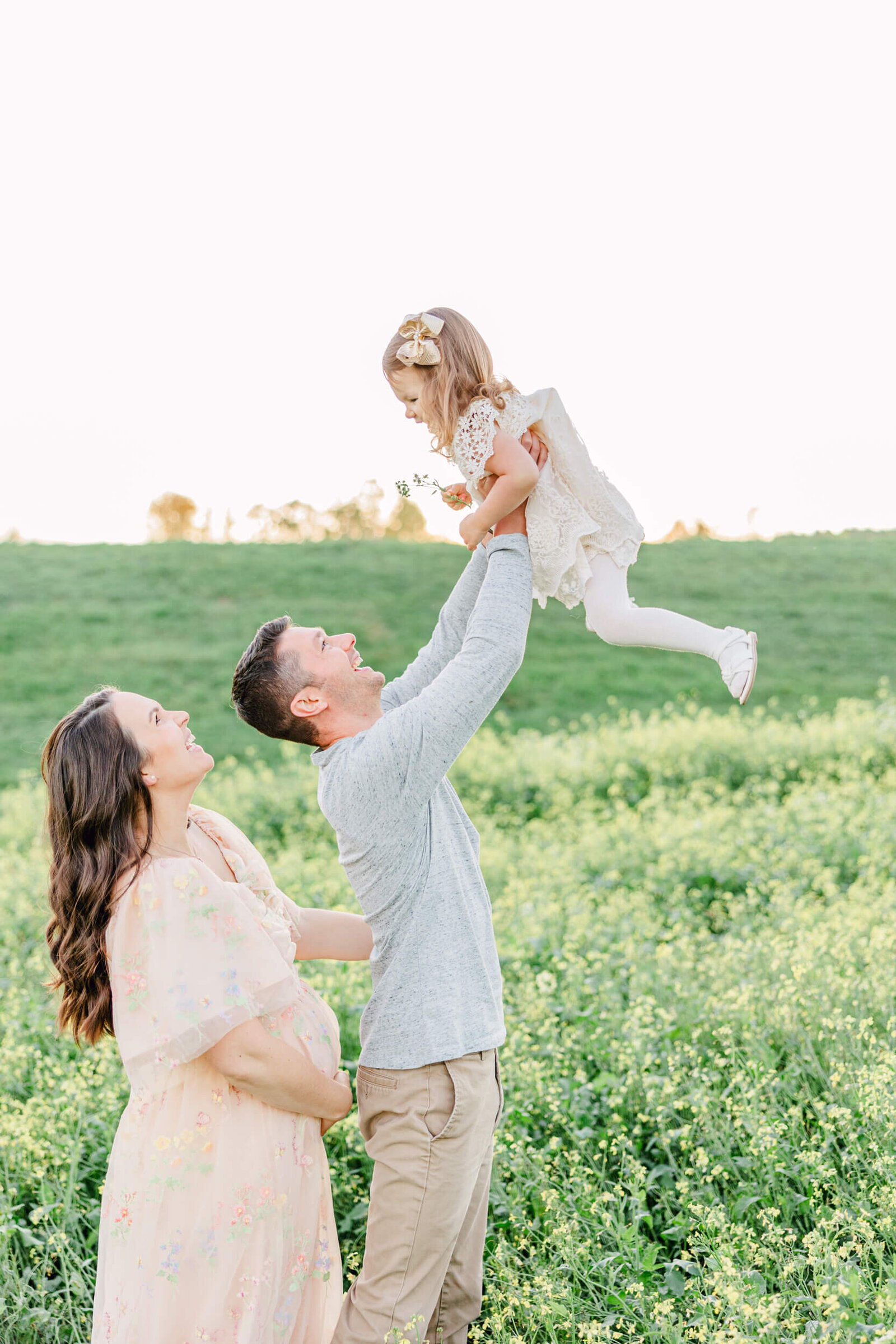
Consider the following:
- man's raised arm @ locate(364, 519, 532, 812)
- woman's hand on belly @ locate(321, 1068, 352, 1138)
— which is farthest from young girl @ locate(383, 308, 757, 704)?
woman's hand on belly @ locate(321, 1068, 352, 1138)

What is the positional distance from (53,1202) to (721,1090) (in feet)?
8.35

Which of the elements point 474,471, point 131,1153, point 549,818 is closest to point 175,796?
point 131,1153

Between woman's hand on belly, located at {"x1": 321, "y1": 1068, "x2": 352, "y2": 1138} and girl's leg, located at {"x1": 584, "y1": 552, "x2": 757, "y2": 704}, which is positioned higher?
girl's leg, located at {"x1": 584, "y1": 552, "x2": 757, "y2": 704}

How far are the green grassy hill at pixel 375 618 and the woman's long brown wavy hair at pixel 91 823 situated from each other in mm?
12995

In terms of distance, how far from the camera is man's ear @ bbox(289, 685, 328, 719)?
283 centimetres

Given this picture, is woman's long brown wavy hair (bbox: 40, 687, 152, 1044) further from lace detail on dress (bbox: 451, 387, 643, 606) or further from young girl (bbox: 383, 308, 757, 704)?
lace detail on dress (bbox: 451, 387, 643, 606)

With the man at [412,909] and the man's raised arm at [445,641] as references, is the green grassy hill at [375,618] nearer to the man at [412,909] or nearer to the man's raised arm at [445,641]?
the man's raised arm at [445,641]

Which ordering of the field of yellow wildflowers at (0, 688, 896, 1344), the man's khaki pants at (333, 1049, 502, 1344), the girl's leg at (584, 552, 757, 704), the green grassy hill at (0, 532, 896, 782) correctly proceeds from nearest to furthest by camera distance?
the man's khaki pants at (333, 1049, 502, 1344)
the field of yellow wildflowers at (0, 688, 896, 1344)
the girl's leg at (584, 552, 757, 704)
the green grassy hill at (0, 532, 896, 782)

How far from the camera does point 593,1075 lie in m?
4.71

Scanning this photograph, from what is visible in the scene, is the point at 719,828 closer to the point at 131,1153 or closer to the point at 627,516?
the point at 627,516

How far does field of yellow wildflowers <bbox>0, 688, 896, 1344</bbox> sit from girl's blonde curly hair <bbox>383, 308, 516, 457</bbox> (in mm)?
2449

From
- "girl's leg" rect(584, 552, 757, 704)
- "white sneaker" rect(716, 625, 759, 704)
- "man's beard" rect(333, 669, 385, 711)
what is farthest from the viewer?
"girl's leg" rect(584, 552, 757, 704)

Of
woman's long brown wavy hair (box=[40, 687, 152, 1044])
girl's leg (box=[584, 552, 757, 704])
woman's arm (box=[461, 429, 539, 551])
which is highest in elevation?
woman's arm (box=[461, 429, 539, 551])

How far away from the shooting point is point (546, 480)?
330cm
